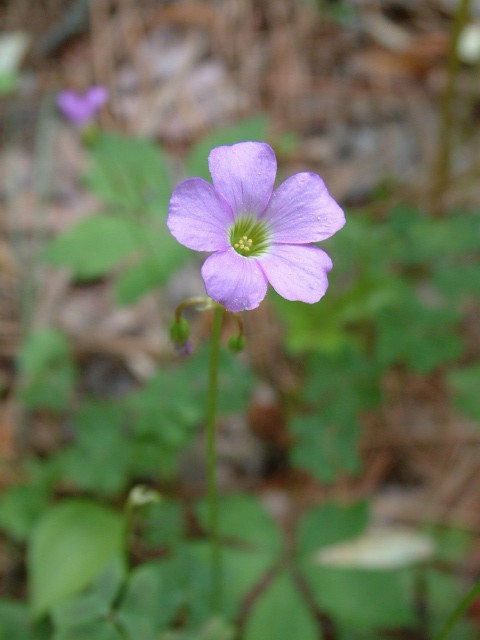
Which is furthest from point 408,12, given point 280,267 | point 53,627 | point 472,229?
point 53,627

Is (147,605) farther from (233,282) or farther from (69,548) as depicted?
(233,282)

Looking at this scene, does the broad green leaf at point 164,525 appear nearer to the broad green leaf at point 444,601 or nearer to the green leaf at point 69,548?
the green leaf at point 69,548

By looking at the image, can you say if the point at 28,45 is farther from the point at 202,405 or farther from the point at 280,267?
the point at 280,267

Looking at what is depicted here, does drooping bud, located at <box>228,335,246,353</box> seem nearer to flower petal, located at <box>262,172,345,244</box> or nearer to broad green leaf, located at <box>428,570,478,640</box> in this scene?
flower petal, located at <box>262,172,345,244</box>

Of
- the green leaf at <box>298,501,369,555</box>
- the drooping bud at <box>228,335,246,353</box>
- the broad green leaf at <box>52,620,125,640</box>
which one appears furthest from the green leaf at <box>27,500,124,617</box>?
the drooping bud at <box>228,335,246,353</box>

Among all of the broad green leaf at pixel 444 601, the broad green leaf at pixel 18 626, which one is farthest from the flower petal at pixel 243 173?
the broad green leaf at pixel 444 601

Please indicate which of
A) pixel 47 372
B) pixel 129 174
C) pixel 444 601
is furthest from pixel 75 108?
pixel 444 601
